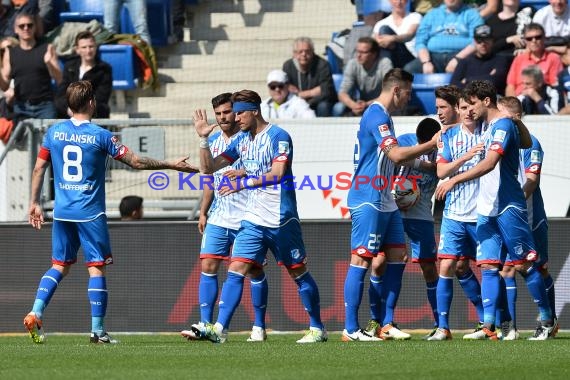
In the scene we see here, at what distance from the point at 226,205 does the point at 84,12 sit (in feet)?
28.9

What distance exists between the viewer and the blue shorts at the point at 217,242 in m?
12.9

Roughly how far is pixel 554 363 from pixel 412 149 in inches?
107

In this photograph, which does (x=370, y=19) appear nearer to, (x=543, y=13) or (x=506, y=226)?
(x=543, y=13)

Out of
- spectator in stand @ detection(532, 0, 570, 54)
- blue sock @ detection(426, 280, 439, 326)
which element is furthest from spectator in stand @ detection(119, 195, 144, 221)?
spectator in stand @ detection(532, 0, 570, 54)

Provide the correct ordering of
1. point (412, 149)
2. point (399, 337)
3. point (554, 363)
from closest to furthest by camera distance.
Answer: point (554, 363) < point (412, 149) < point (399, 337)

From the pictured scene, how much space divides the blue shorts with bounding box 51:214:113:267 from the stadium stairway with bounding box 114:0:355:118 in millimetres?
7379

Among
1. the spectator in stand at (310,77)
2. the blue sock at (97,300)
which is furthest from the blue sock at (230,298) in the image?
the spectator in stand at (310,77)

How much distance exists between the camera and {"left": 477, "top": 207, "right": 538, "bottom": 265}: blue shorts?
12.0m

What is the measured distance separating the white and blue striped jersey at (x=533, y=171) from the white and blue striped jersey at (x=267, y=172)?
247 centimetres

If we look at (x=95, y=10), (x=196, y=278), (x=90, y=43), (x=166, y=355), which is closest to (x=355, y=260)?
(x=166, y=355)

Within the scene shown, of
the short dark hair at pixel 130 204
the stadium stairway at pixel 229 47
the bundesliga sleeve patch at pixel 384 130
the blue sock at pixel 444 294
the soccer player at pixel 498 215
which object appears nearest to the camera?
the bundesliga sleeve patch at pixel 384 130

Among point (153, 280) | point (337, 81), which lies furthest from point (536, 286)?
point (337, 81)

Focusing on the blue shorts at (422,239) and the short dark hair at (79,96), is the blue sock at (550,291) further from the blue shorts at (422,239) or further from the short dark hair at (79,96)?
the short dark hair at (79,96)

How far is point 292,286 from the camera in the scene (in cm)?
1542
